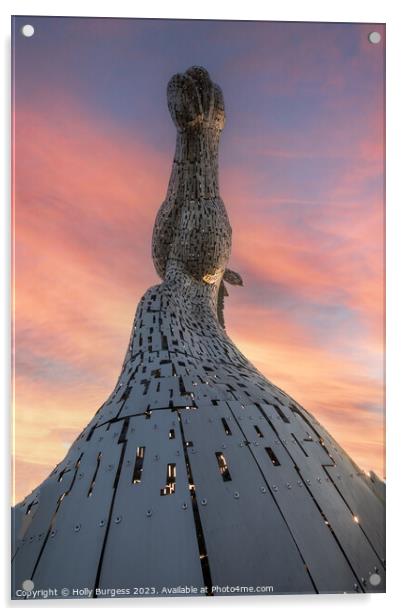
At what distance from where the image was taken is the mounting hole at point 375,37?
15.0 feet

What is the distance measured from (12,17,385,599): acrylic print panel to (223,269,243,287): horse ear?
2 cm

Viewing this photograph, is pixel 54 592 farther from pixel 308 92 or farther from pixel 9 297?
pixel 308 92

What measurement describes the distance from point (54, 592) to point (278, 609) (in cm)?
124

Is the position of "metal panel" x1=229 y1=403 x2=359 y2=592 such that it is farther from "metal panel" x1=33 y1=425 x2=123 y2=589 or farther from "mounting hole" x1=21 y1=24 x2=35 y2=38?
"mounting hole" x1=21 y1=24 x2=35 y2=38

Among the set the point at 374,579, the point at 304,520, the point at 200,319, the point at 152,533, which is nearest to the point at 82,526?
the point at 152,533

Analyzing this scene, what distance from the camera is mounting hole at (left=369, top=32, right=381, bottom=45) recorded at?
179 inches

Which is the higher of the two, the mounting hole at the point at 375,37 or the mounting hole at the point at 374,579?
the mounting hole at the point at 375,37

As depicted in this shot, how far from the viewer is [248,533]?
3.65 meters

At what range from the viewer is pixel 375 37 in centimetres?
457
